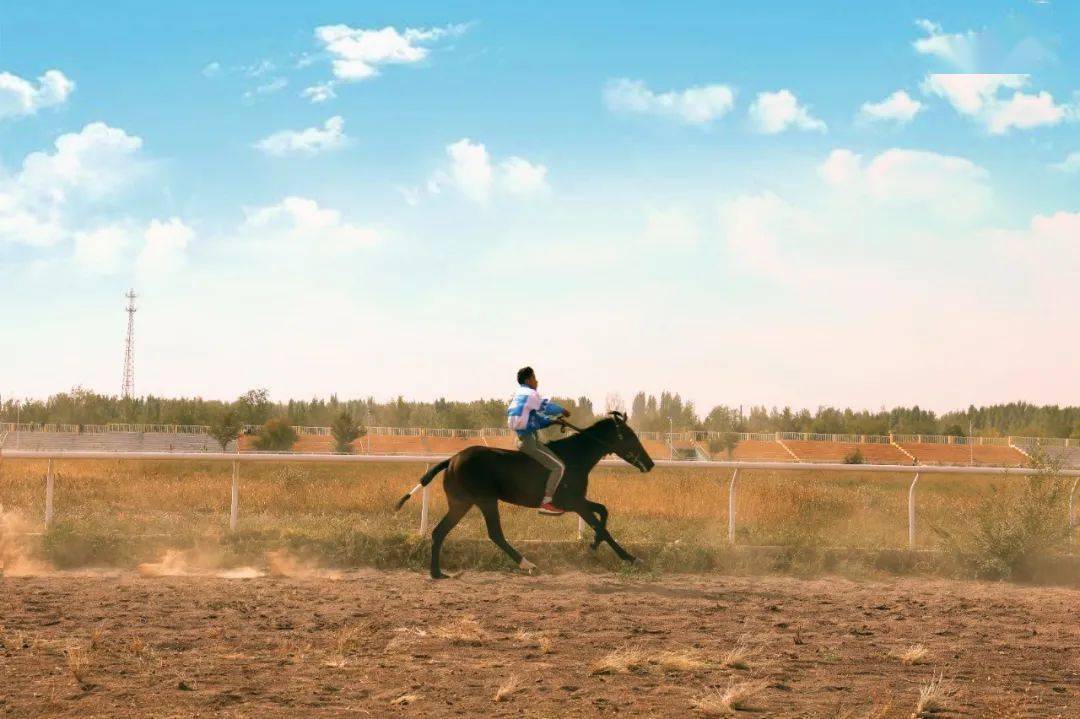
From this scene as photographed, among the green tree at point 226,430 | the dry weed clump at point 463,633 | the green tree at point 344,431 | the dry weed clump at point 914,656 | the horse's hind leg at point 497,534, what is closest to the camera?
the dry weed clump at point 914,656

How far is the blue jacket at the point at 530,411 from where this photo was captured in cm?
1148

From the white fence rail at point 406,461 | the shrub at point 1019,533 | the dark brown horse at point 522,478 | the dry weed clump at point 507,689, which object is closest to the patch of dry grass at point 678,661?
the dry weed clump at point 507,689

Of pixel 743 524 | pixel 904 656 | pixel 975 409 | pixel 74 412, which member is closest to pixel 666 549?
pixel 743 524

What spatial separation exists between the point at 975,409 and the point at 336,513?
16037 centimetres

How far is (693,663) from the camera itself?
7.54 m

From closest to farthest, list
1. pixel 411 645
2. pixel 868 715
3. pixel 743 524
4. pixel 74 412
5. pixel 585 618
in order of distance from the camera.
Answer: pixel 868 715 → pixel 411 645 → pixel 585 618 → pixel 743 524 → pixel 74 412

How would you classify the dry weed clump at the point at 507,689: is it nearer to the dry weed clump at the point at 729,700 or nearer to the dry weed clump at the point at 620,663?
the dry weed clump at the point at 620,663

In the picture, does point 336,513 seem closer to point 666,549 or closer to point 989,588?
point 666,549

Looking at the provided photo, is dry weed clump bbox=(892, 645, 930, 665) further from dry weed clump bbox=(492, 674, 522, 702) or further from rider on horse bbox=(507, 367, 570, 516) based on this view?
rider on horse bbox=(507, 367, 570, 516)

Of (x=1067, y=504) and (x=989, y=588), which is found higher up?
(x=1067, y=504)

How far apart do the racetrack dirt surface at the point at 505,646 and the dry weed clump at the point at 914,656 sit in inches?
2.3

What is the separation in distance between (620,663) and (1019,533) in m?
8.23

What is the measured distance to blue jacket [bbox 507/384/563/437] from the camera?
11.5m

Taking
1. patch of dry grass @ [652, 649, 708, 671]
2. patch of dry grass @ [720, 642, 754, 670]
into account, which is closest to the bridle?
patch of dry grass @ [720, 642, 754, 670]
